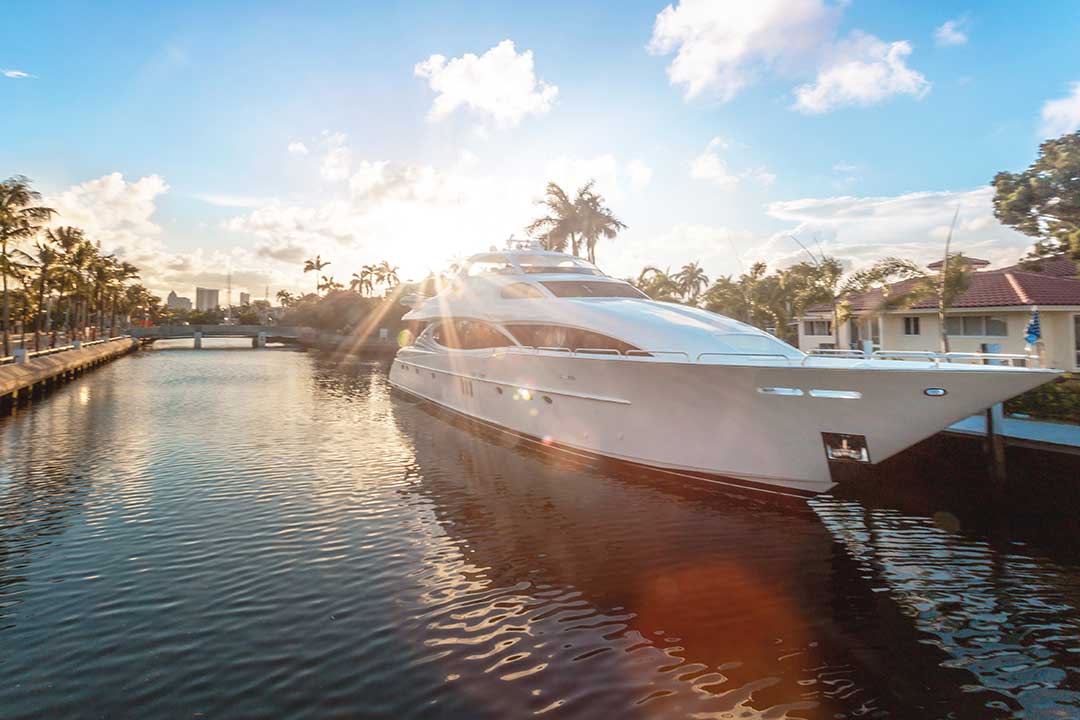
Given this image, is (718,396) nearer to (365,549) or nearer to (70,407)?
(365,549)

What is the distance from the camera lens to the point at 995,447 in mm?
10641

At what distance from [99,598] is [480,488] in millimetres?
5841

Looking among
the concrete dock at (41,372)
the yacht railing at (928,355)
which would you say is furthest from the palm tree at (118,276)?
the yacht railing at (928,355)

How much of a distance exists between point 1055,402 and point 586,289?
1025cm

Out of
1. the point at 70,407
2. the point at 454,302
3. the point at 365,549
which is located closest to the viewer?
the point at 365,549

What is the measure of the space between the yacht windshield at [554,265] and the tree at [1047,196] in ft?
67.6

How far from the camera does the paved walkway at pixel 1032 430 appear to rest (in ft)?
33.7

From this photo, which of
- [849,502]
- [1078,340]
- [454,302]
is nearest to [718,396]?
[849,502]

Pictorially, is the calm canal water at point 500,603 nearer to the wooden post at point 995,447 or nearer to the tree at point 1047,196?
the wooden post at point 995,447

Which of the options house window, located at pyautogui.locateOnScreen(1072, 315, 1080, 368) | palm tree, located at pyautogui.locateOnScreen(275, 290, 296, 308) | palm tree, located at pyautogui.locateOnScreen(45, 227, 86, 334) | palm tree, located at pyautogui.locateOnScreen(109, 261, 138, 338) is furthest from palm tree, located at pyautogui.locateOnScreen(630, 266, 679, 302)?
palm tree, located at pyautogui.locateOnScreen(275, 290, 296, 308)

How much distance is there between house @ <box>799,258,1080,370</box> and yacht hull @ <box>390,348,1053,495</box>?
11.4m

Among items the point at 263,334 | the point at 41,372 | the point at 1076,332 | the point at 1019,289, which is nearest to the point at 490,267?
the point at 1019,289

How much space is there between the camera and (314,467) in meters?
12.0

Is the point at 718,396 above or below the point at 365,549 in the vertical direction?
above
